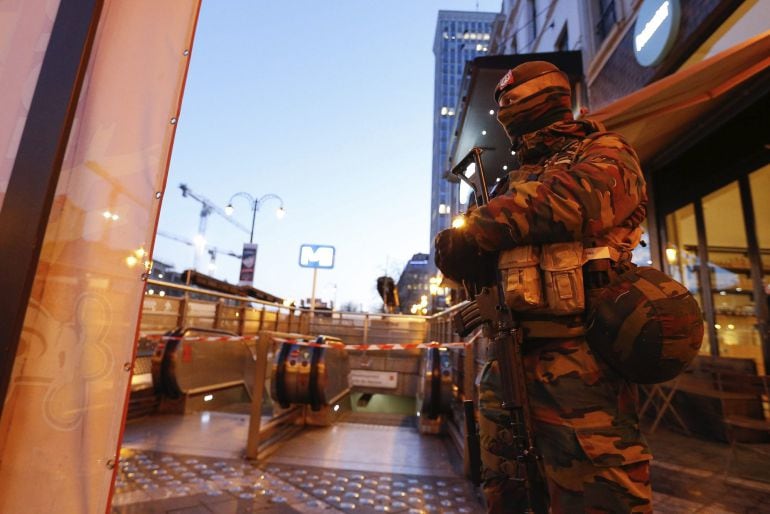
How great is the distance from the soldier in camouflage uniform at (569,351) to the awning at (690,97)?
103 inches

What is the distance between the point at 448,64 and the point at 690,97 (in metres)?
90.6

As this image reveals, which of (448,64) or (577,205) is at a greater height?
(448,64)

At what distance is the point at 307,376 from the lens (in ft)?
17.7

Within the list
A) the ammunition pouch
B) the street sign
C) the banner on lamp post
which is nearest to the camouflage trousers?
the ammunition pouch

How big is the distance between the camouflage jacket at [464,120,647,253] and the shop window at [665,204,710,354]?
5.96m

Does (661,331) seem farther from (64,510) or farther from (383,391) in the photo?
(383,391)

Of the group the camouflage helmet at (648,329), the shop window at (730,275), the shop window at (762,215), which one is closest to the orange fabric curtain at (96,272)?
the camouflage helmet at (648,329)

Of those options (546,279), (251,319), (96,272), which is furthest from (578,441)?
(251,319)

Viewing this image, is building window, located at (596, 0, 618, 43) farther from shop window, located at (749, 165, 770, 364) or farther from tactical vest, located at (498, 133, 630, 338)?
tactical vest, located at (498, 133, 630, 338)

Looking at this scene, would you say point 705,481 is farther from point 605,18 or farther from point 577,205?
point 605,18

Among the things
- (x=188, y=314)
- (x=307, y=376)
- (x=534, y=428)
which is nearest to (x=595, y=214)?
(x=534, y=428)

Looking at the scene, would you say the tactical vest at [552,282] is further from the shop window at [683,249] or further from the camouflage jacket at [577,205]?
the shop window at [683,249]

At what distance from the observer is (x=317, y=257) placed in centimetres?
1101

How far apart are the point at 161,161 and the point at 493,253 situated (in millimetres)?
1333
